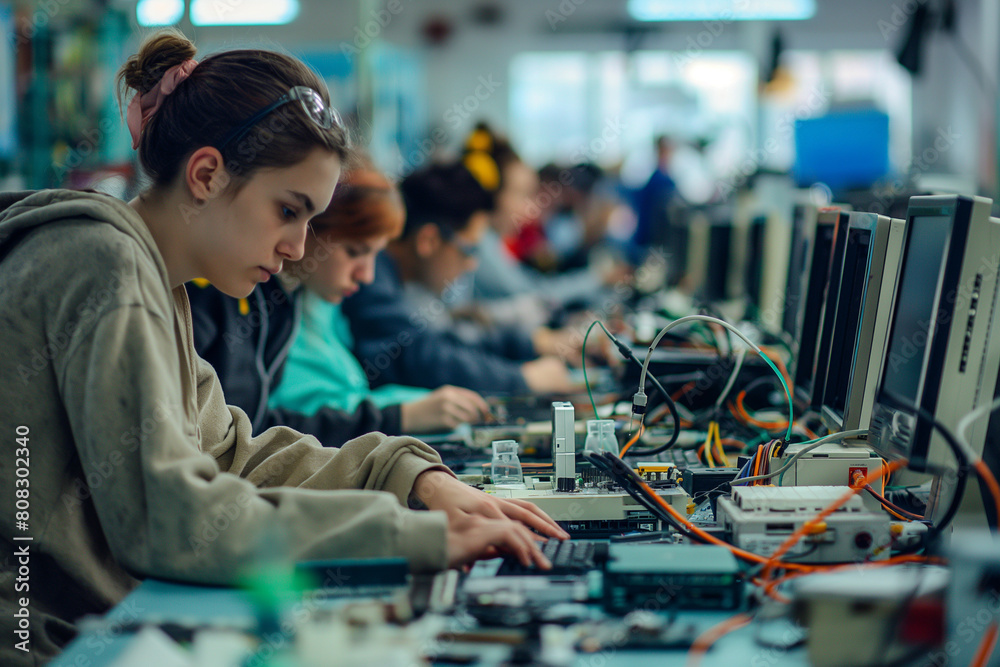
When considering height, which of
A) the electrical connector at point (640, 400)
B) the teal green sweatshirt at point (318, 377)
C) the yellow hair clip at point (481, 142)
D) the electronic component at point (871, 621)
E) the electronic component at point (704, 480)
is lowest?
the teal green sweatshirt at point (318, 377)

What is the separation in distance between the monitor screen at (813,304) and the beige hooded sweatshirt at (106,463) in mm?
888

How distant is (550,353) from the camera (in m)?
3.50

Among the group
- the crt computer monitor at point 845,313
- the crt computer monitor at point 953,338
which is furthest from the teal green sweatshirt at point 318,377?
the crt computer monitor at point 953,338

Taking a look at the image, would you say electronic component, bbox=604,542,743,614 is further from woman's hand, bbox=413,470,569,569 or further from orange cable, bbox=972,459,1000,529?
orange cable, bbox=972,459,1000,529

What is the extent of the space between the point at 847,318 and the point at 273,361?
1.18 meters

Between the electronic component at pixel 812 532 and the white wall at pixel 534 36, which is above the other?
the white wall at pixel 534 36

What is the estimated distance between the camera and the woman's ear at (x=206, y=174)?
3.74ft

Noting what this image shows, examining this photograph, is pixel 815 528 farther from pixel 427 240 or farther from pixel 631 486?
pixel 427 240

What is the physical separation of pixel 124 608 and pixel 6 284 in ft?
1.30

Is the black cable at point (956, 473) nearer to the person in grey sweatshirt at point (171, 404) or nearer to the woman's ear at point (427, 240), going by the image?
the person in grey sweatshirt at point (171, 404)

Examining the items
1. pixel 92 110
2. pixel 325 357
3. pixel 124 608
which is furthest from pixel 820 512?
pixel 92 110

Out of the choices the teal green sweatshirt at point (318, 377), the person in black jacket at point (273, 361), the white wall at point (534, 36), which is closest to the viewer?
the person in black jacket at point (273, 361)

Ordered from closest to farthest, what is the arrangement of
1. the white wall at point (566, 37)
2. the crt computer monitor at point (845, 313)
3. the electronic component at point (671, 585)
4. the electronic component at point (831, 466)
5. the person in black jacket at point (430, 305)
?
the electronic component at point (671, 585), the electronic component at point (831, 466), the crt computer monitor at point (845, 313), the person in black jacket at point (430, 305), the white wall at point (566, 37)

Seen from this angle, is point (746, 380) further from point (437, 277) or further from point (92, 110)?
point (92, 110)
